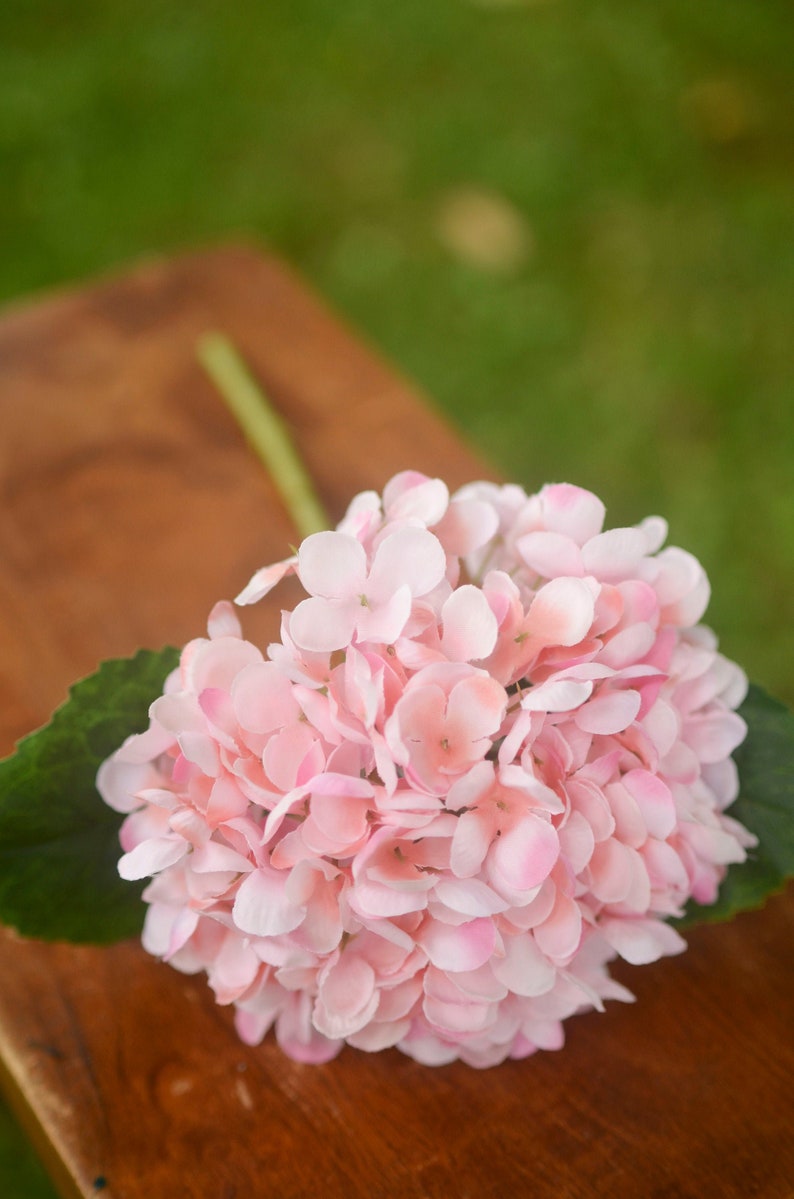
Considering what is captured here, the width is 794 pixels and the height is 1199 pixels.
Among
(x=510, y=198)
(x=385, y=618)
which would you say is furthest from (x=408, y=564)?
(x=510, y=198)

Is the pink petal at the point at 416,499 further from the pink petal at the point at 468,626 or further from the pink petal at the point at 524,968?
the pink petal at the point at 524,968

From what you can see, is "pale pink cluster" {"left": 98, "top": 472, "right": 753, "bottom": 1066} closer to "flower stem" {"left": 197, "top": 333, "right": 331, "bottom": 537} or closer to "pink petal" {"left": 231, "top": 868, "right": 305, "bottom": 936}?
"pink petal" {"left": 231, "top": 868, "right": 305, "bottom": 936}

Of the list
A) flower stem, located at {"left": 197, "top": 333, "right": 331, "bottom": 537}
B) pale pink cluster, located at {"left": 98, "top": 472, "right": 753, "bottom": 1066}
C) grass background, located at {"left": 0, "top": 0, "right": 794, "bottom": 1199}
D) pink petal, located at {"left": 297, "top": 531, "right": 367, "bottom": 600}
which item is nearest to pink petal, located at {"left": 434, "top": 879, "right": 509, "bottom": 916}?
pale pink cluster, located at {"left": 98, "top": 472, "right": 753, "bottom": 1066}

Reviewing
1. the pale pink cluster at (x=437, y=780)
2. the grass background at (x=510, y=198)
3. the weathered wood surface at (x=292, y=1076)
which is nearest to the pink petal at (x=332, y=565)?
the pale pink cluster at (x=437, y=780)

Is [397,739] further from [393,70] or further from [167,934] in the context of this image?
[393,70]

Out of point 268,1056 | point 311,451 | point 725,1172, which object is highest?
point 311,451

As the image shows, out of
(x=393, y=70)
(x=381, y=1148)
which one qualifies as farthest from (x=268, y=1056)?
(x=393, y=70)
